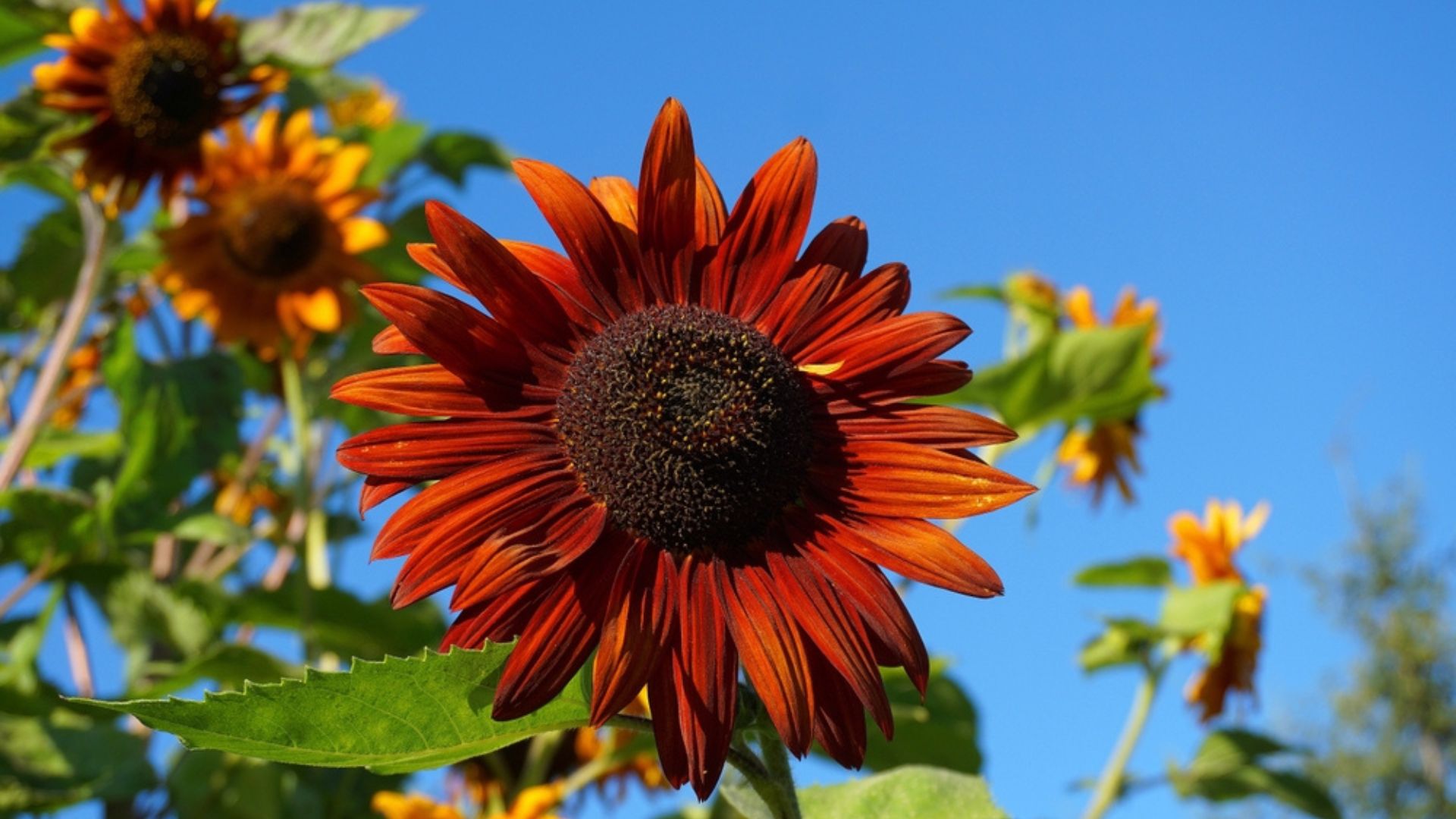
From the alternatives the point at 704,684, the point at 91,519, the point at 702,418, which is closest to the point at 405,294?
the point at 702,418

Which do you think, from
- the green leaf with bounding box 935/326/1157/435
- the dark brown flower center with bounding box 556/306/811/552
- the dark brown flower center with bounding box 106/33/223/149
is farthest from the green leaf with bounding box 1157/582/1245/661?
the dark brown flower center with bounding box 106/33/223/149

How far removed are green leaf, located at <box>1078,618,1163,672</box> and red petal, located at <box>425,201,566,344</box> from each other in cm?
196

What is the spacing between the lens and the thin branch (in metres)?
2.38

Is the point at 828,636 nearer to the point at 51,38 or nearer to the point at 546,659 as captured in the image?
the point at 546,659

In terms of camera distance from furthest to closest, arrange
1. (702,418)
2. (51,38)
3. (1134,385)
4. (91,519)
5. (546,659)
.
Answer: (1134,385)
(51,38)
(91,519)
(702,418)
(546,659)

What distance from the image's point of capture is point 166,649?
2756mm

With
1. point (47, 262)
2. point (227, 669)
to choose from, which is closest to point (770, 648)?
point (227, 669)

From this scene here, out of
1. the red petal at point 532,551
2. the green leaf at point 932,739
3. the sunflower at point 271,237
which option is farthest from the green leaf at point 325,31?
the red petal at point 532,551

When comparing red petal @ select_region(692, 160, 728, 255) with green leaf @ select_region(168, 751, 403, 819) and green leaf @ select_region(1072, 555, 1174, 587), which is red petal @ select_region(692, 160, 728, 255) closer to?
green leaf @ select_region(168, 751, 403, 819)

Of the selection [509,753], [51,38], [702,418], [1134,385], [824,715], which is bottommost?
[509,753]

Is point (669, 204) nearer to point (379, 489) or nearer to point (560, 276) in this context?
point (560, 276)

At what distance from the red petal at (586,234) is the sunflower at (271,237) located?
172 cm

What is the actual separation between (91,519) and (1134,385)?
6.12 feet

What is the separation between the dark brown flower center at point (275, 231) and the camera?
2.75 meters
